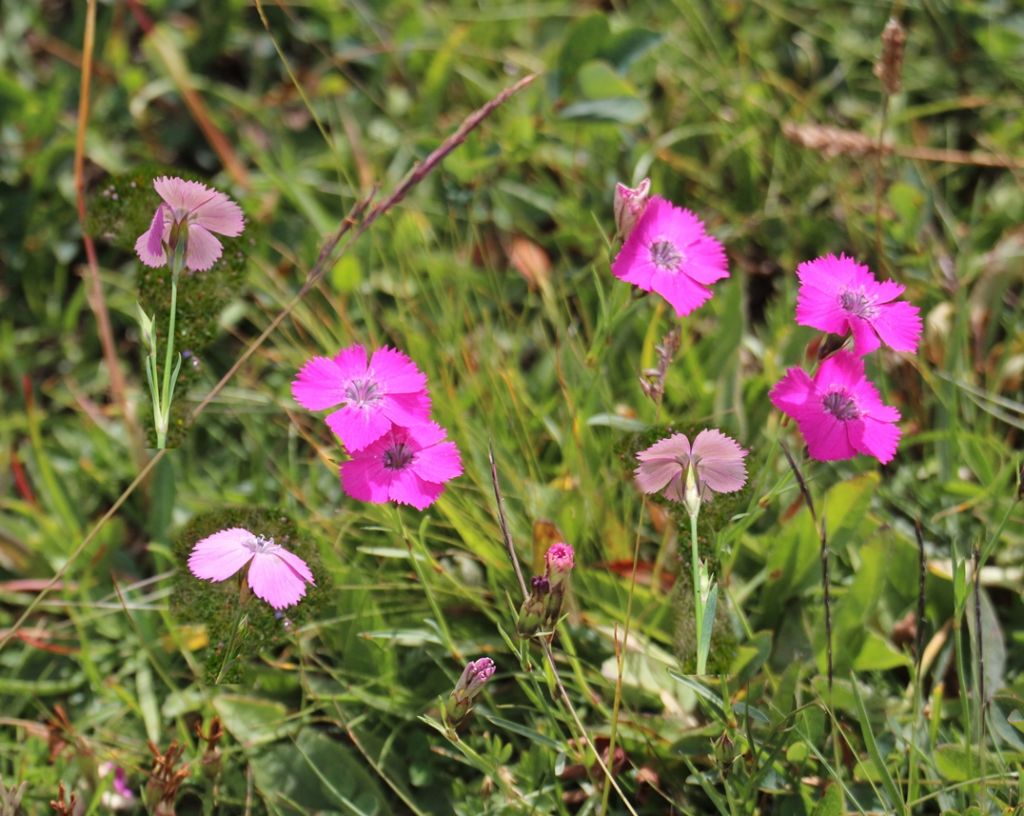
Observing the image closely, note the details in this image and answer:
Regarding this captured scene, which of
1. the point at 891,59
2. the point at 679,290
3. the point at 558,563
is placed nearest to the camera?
the point at 558,563

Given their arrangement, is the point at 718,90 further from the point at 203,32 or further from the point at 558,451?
the point at 203,32

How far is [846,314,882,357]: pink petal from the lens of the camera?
1.18m

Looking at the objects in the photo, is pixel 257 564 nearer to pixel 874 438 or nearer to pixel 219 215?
pixel 219 215

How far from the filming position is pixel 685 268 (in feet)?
4.24

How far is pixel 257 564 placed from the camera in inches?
43.5

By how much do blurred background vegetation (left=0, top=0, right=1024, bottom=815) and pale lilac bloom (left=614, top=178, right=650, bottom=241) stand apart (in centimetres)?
11

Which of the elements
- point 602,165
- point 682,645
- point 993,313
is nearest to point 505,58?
point 602,165

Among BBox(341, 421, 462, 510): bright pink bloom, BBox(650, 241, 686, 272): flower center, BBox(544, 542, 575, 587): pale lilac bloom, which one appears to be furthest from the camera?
BBox(650, 241, 686, 272): flower center

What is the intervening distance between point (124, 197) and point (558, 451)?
759 millimetres

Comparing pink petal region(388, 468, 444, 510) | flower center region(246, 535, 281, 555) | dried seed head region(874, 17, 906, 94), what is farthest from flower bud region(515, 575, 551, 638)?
dried seed head region(874, 17, 906, 94)

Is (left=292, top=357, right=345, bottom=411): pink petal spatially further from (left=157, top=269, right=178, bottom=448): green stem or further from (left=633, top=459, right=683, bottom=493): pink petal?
(left=633, top=459, right=683, bottom=493): pink petal

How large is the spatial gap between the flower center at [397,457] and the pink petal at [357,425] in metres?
0.03

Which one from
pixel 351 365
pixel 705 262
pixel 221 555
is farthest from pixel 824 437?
pixel 221 555

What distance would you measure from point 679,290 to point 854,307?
7.7 inches
